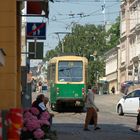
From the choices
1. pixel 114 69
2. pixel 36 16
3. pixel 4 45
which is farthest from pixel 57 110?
pixel 114 69

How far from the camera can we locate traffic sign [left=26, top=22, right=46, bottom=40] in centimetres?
2272

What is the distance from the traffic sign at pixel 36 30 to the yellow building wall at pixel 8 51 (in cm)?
606

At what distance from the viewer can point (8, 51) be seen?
1644 cm

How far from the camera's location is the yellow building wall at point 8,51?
53.4 ft

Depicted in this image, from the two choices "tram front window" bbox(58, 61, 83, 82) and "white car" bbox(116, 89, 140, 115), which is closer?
"white car" bbox(116, 89, 140, 115)

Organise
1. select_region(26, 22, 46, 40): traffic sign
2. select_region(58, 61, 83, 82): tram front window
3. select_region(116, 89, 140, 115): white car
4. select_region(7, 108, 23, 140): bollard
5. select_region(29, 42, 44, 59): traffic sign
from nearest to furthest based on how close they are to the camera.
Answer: select_region(7, 108, 23, 140): bollard → select_region(29, 42, 44, 59): traffic sign → select_region(26, 22, 46, 40): traffic sign → select_region(116, 89, 140, 115): white car → select_region(58, 61, 83, 82): tram front window

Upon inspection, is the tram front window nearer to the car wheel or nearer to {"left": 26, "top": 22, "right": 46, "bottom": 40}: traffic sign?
the car wheel

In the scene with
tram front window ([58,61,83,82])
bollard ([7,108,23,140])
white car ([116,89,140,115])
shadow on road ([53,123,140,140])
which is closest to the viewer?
bollard ([7,108,23,140])

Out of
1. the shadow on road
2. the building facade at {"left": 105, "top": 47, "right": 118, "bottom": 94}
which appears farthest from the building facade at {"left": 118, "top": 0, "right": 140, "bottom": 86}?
the shadow on road

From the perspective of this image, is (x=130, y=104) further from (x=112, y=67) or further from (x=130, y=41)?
(x=112, y=67)

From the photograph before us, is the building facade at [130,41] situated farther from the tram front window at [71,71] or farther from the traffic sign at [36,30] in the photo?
the traffic sign at [36,30]

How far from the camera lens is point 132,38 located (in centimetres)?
9019

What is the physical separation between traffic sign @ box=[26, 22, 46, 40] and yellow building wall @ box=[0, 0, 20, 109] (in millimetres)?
6056

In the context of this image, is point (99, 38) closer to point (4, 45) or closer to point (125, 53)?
point (125, 53)
